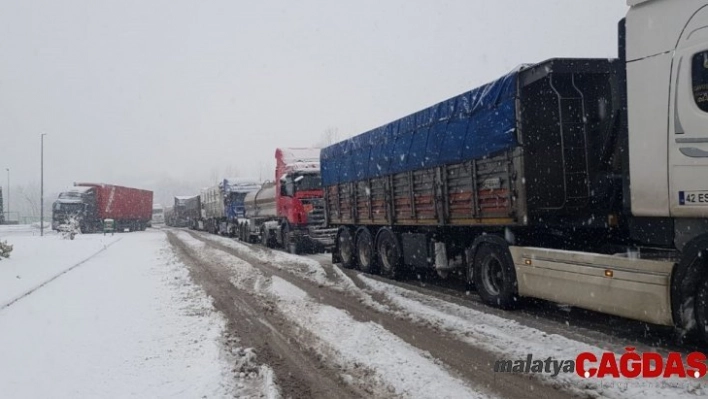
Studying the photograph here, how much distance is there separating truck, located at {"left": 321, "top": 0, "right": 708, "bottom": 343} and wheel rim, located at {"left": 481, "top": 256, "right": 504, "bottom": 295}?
3 centimetres

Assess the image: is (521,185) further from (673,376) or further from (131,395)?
(131,395)

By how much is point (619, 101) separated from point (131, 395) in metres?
6.25

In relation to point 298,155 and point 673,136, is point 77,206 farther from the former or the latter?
point 673,136

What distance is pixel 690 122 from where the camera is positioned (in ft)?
17.5

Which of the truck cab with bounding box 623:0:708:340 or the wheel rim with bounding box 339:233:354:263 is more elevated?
the truck cab with bounding box 623:0:708:340

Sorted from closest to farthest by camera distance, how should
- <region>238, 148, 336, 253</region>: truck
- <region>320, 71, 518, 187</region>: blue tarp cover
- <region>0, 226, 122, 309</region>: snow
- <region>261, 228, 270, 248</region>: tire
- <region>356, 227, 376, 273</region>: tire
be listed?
<region>320, 71, 518, 187</region>: blue tarp cover, <region>0, 226, 122, 309</region>: snow, <region>356, 227, 376, 273</region>: tire, <region>238, 148, 336, 253</region>: truck, <region>261, 228, 270, 248</region>: tire

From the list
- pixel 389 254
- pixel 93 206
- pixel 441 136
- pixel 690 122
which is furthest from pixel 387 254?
pixel 93 206

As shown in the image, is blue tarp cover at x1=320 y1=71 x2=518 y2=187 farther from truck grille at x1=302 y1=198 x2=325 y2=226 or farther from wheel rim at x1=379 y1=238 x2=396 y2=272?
truck grille at x1=302 y1=198 x2=325 y2=226

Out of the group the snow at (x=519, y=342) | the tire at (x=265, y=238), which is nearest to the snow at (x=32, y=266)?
the tire at (x=265, y=238)

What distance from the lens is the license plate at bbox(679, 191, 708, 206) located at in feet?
16.9

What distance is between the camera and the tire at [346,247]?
47.6ft

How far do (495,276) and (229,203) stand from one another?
28.9 meters

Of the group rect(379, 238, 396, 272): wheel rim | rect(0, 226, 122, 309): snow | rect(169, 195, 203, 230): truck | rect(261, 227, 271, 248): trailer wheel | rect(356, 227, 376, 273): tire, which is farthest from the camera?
rect(169, 195, 203, 230): truck

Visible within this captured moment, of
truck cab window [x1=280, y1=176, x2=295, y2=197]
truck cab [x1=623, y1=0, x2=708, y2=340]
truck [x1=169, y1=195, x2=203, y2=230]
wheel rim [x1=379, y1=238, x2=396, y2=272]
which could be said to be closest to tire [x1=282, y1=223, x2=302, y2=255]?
truck cab window [x1=280, y1=176, x2=295, y2=197]
